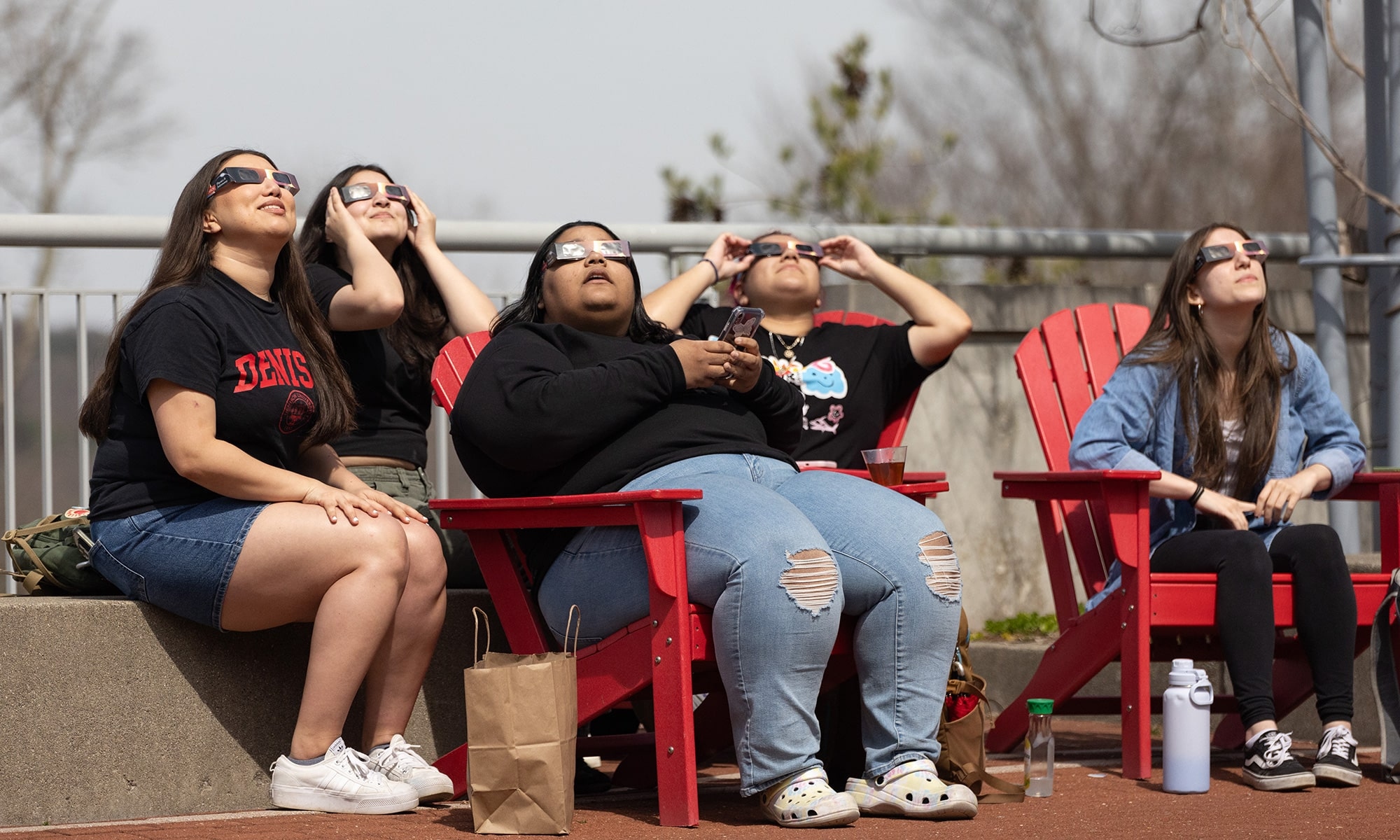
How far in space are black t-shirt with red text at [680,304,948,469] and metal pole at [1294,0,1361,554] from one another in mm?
1774

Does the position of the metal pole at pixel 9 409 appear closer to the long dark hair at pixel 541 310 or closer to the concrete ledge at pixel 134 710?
the concrete ledge at pixel 134 710

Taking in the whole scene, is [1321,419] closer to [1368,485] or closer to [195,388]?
[1368,485]

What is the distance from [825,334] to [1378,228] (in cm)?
221

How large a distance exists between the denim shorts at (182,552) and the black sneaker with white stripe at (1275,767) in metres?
2.36

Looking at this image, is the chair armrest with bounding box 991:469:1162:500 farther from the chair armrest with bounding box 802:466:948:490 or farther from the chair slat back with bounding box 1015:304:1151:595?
the chair slat back with bounding box 1015:304:1151:595

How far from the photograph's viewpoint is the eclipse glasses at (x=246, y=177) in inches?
137

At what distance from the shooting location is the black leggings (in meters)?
3.76

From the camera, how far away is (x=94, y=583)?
3496 millimetres

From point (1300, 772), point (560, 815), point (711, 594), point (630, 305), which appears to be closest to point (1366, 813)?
point (1300, 772)

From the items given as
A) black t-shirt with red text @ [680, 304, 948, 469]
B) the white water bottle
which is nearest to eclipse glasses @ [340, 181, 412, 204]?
black t-shirt with red text @ [680, 304, 948, 469]

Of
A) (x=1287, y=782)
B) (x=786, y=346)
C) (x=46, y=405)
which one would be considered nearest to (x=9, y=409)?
(x=46, y=405)

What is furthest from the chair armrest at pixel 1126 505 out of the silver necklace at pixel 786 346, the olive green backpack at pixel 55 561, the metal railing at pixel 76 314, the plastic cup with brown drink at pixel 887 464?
the olive green backpack at pixel 55 561

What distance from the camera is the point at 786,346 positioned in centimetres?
466

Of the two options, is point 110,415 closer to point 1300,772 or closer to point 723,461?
point 723,461
